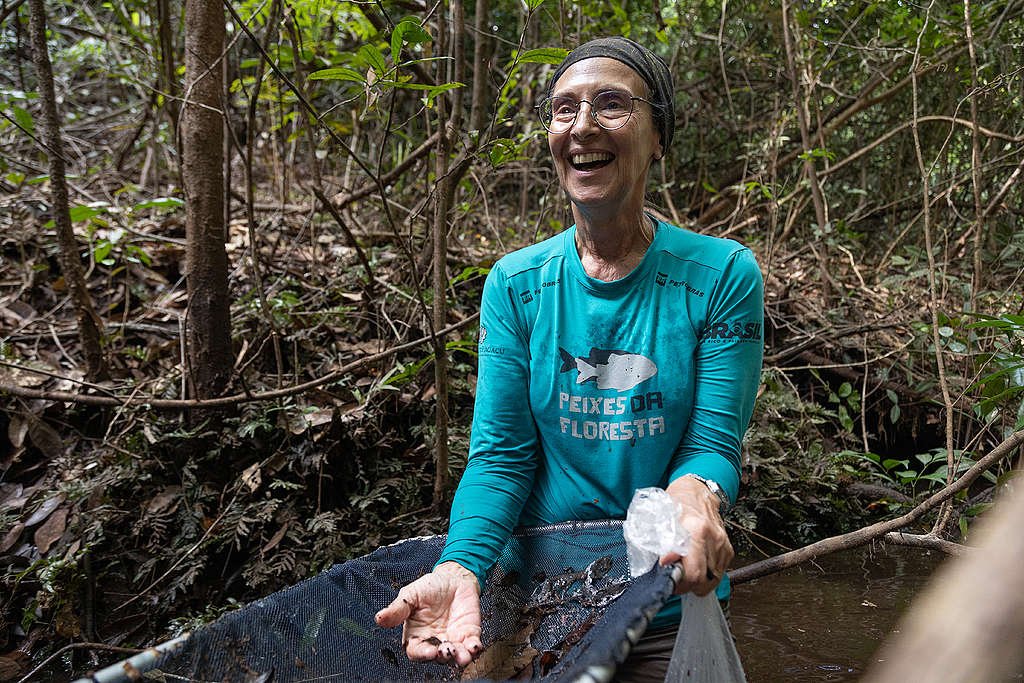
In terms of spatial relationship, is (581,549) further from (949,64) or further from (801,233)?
(949,64)

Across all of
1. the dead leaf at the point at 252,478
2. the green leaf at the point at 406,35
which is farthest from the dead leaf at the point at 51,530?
the green leaf at the point at 406,35

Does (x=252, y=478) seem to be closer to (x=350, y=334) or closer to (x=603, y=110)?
(x=350, y=334)

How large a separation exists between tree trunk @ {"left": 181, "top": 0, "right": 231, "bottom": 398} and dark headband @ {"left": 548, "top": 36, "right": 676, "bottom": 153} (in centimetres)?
171

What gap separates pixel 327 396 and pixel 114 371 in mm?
922

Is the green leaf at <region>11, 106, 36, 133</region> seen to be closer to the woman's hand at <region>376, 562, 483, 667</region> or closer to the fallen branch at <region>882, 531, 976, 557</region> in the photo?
the woman's hand at <region>376, 562, 483, 667</region>

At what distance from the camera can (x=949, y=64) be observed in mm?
4688

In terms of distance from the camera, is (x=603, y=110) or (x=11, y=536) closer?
(x=603, y=110)

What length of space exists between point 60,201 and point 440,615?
232 cm

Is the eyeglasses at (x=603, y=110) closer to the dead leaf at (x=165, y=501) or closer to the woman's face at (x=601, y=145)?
the woman's face at (x=601, y=145)

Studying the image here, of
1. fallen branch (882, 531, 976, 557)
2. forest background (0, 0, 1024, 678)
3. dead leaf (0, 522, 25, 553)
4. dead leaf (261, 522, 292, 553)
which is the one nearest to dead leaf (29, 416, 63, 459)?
forest background (0, 0, 1024, 678)

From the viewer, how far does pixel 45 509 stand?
2.79 meters

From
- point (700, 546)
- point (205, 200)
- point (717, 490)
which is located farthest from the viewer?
point (205, 200)

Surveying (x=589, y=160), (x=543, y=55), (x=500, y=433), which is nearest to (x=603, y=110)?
(x=589, y=160)

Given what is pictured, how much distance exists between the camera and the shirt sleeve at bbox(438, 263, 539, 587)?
1.74m
